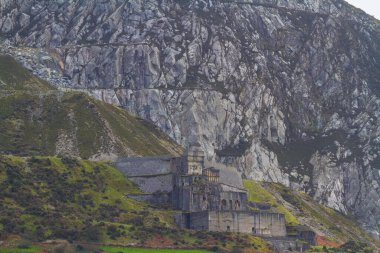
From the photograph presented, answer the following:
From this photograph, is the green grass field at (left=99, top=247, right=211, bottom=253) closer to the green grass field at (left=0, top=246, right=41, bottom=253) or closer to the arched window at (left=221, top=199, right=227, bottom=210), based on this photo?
the green grass field at (left=0, top=246, right=41, bottom=253)

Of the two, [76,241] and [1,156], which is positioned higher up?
[1,156]

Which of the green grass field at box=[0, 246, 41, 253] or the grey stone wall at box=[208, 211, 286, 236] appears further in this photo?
the grey stone wall at box=[208, 211, 286, 236]

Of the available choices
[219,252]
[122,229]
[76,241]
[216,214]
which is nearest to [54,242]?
[76,241]

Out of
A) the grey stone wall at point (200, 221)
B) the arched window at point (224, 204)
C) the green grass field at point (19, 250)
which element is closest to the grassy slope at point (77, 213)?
the green grass field at point (19, 250)

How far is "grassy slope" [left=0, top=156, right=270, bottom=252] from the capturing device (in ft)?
524

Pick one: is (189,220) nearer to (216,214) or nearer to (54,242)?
(216,214)

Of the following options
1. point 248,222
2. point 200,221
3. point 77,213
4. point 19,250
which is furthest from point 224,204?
point 19,250

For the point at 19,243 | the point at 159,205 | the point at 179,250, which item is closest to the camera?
the point at 19,243

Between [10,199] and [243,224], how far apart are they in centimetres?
5114

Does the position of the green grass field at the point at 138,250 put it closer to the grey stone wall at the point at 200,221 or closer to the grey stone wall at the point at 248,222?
the grey stone wall at the point at 200,221

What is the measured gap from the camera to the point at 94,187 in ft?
636

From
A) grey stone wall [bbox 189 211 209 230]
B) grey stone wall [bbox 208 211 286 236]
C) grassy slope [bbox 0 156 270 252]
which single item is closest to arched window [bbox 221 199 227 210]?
grey stone wall [bbox 208 211 286 236]

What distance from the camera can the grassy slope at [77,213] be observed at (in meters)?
160

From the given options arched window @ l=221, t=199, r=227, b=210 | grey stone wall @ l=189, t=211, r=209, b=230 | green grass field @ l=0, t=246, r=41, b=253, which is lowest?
green grass field @ l=0, t=246, r=41, b=253
